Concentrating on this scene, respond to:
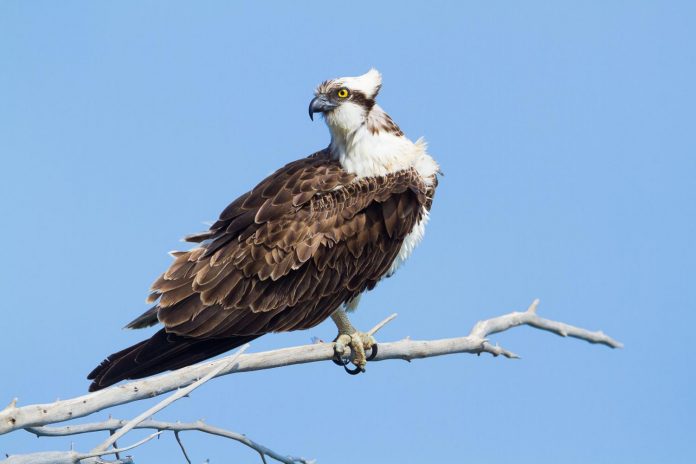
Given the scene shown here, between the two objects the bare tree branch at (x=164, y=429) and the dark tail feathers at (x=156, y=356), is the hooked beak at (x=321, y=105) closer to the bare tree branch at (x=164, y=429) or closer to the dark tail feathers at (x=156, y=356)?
the dark tail feathers at (x=156, y=356)

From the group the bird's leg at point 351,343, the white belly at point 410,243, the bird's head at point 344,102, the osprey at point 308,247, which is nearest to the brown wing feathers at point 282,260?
the osprey at point 308,247

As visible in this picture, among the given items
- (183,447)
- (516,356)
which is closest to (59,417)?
(183,447)

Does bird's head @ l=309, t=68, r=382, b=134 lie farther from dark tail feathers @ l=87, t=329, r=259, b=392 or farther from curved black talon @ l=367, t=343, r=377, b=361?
dark tail feathers @ l=87, t=329, r=259, b=392

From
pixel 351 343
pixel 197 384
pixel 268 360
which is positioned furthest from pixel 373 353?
pixel 197 384

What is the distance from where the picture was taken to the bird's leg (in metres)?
7.09

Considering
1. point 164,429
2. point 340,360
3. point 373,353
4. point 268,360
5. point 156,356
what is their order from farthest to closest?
point 340,360 < point 373,353 < point 156,356 < point 268,360 < point 164,429

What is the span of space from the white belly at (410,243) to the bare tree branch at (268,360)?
72 cm

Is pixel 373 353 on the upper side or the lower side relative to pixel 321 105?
lower

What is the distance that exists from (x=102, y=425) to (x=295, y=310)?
2.13 m

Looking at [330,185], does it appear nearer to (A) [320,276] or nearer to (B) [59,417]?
(A) [320,276]

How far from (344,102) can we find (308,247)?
1206mm

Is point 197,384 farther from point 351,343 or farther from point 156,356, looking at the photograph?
point 351,343

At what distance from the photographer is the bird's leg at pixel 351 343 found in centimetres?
709

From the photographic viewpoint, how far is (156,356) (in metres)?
6.46
